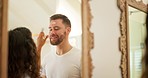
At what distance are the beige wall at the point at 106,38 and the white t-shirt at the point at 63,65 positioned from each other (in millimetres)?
209

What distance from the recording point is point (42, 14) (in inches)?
56.4

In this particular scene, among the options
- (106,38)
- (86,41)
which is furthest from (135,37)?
(86,41)

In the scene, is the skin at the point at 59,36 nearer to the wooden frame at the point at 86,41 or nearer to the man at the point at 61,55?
the man at the point at 61,55

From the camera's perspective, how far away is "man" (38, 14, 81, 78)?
1531 mm

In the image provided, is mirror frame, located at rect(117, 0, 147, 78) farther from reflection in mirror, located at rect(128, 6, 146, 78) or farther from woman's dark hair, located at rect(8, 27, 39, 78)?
woman's dark hair, located at rect(8, 27, 39, 78)

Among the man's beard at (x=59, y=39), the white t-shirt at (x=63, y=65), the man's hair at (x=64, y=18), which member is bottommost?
the white t-shirt at (x=63, y=65)

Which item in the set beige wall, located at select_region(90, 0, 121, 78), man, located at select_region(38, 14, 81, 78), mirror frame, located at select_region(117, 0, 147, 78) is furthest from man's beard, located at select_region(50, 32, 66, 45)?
mirror frame, located at select_region(117, 0, 147, 78)

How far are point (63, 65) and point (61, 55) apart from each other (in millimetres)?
61

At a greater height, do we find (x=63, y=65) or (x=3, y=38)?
(x=3, y=38)

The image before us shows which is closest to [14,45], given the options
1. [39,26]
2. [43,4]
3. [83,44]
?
[39,26]

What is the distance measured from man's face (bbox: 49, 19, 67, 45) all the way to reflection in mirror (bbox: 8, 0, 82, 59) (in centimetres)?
4

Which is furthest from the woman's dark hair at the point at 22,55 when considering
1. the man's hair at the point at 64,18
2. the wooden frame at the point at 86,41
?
the wooden frame at the point at 86,41

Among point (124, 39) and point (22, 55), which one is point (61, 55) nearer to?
point (22, 55)

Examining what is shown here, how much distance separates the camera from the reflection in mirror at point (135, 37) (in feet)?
7.95
